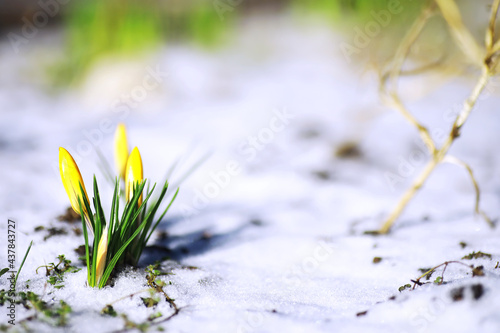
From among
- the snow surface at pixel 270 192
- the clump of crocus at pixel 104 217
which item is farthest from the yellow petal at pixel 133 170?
the snow surface at pixel 270 192

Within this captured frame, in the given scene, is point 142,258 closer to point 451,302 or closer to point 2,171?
point 451,302


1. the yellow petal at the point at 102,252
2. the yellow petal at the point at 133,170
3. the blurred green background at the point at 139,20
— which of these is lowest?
the yellow petal at the point at 102,252

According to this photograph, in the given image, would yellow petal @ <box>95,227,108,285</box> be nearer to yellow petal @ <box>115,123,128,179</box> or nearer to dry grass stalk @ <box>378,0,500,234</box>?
yellow petal @ <box>115,123,128,179</box>

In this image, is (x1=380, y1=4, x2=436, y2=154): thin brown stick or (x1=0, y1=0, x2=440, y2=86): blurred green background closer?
(x1=380, y1=4, x2=436, y2=154): thin brown stick

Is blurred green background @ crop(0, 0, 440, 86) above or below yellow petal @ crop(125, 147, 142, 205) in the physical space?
above

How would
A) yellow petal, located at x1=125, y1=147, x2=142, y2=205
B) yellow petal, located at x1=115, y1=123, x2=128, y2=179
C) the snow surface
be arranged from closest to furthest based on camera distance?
the snow surface, yellow petal, located at x1=125, y1=147, x2=142, y2=205, yellow petal, located at x1=115, y1=123, x2=128, y2=179

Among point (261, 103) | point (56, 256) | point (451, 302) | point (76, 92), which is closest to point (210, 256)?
point (56, 256)

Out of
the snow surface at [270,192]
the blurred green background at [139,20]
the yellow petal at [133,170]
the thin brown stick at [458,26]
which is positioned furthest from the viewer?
the blurred green background at [139,20]

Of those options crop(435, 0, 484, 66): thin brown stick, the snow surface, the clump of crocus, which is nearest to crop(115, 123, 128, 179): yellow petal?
the clump of crocus

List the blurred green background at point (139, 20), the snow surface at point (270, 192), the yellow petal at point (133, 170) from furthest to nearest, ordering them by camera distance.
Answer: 1. the blurred green background at point (139, 20)
2. the yellow petal at point (133, 170)
3. the snow surface at point (270, 192)

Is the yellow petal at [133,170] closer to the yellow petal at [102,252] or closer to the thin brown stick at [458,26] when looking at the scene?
the yellow petal at [102,252]
